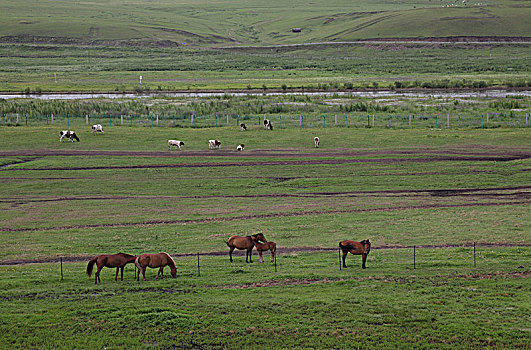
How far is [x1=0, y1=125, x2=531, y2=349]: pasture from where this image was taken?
1555cm

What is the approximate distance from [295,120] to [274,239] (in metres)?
41.7

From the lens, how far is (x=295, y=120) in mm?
66188

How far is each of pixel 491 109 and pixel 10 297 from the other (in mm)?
65263

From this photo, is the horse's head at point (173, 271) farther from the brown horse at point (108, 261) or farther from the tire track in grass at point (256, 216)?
the tire track in grass at point (256, 216)

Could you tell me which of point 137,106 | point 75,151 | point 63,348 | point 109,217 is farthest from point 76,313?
point 137,106

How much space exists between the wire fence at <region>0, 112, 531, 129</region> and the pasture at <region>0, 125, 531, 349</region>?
8.48 m

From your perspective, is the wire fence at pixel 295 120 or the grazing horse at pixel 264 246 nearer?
the grazing horse at pixel 264 246

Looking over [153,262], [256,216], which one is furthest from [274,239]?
[153,262]

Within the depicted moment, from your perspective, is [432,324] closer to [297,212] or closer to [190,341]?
[190,341]

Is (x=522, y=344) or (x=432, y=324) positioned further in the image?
(x=432, y=324)

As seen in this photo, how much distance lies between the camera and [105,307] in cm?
1678

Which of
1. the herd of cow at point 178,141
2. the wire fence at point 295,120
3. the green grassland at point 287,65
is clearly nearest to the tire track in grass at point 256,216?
the herd of cow at point 178,141

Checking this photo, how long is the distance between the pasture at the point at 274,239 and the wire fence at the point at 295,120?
848 cm

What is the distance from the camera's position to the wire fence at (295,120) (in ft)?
205
